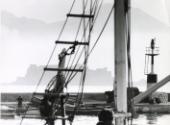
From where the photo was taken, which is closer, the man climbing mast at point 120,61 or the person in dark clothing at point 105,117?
the person in dark clothing at point 105,117

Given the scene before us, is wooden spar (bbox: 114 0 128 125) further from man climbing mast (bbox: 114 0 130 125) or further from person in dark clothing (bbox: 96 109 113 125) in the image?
person in dark clothing (bbox: 96 109 113 125)

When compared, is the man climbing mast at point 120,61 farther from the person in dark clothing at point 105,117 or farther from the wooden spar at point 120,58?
the person in dark clothing at point 105,117

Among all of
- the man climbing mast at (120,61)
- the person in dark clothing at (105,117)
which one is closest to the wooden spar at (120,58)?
the man climbing mast at (120,61)

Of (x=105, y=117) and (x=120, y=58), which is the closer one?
(x=105, y=117)

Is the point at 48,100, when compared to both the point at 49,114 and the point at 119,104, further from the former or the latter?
the point at 119,104

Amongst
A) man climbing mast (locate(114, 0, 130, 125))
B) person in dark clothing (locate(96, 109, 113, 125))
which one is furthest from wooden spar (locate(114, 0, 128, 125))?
person in dark clothing (locate(96, 109, 113, 125))

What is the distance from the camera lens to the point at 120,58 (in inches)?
360

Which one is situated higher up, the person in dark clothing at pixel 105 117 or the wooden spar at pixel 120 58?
the wooden spar at pixel 120 58

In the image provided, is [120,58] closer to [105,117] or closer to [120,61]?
[120,61]

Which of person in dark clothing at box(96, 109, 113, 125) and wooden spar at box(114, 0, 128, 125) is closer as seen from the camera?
person in dark clothing at box(96, 109, 113, 125)

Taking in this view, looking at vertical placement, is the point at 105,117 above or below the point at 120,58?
below

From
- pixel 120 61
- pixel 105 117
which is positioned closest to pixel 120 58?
pixel 120 61

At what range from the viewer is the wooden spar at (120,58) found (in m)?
9.09

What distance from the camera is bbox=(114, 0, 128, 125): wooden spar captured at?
9.09m
